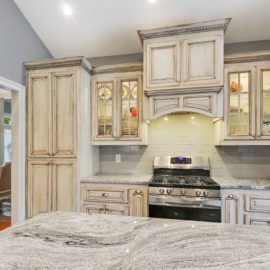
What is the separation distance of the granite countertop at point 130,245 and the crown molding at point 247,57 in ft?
7.13

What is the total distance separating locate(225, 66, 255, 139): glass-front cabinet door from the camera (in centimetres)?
262

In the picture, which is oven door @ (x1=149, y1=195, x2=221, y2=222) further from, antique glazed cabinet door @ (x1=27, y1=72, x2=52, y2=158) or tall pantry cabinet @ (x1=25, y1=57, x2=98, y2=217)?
antique glazed cabinet door @ (x1=27, y1=72, x2=52, y2=158)

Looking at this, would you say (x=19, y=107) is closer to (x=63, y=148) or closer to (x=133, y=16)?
(x=63, y=148)

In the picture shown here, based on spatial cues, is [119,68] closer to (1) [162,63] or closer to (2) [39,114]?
(1) [162,63]

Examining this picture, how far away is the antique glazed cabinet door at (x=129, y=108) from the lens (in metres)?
2.95

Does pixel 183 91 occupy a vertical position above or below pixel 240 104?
above

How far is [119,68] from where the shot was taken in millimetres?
2994

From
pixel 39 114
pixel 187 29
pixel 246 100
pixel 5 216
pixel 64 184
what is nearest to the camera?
pixel 187 29

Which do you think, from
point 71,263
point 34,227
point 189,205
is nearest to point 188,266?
point 71,263

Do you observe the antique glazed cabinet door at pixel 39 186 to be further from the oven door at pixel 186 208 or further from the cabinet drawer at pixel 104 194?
the oven door at pixel 186 208

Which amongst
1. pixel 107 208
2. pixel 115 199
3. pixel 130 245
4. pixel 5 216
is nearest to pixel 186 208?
pixel 115 199

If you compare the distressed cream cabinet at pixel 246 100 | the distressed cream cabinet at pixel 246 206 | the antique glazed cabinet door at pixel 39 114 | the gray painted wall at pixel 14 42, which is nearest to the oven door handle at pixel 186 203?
the distressed cream cabinet at pixel 246 206

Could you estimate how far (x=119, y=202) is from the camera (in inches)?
105

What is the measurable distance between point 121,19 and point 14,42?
4.86 ft
